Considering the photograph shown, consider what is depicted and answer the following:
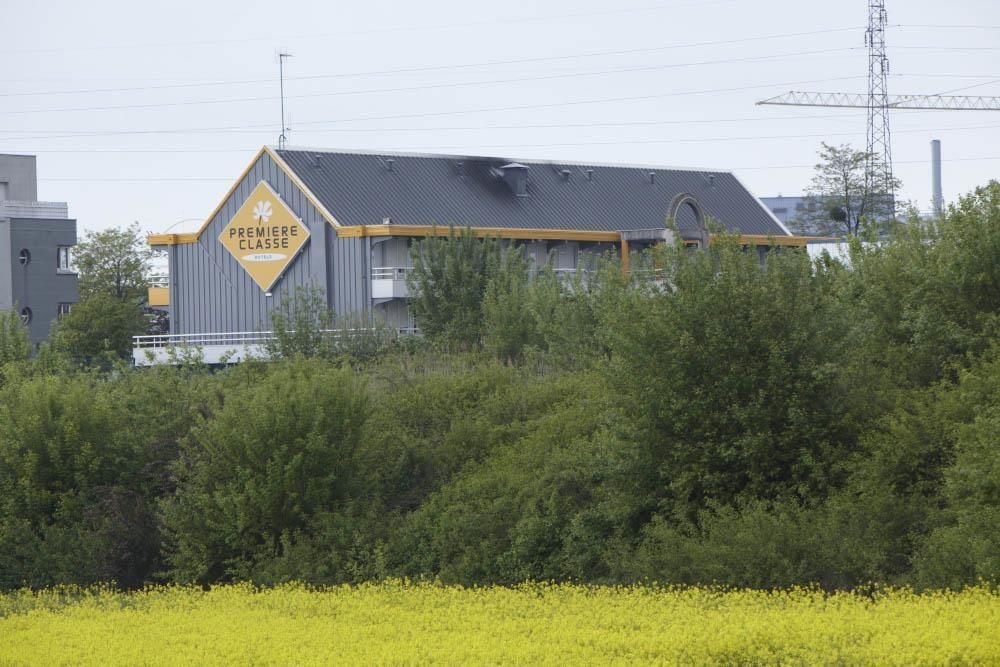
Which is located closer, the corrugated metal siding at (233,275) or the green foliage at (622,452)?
the green foliage at (622,452)

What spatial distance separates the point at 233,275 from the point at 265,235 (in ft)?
9.90

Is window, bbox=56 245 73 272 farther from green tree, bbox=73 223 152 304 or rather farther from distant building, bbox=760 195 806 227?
distant building, bbox=760 195 806 227

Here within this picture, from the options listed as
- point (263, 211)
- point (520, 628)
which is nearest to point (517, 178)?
point (263, 211)

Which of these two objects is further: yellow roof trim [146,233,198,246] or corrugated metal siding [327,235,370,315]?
yellow roof trim [146,233,198,246]

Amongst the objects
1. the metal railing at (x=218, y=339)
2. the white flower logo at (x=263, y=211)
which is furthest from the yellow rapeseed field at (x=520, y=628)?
the white flower logo at (x=263, y=211)

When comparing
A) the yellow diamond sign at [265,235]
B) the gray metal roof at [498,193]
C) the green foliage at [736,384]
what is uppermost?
the gray metal roof at [498,193]

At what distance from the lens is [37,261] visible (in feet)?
252

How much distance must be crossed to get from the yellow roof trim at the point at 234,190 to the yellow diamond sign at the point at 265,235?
3.32 feet

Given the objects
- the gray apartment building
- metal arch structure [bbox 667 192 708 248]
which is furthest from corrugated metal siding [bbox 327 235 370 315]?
metal arch structure [bbox 667 192 708 248]

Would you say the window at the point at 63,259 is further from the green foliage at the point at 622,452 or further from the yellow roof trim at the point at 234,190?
the green foliage at the point at 622,452

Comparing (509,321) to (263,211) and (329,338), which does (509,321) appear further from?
(263,211)

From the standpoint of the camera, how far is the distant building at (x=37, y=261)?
2970 inches

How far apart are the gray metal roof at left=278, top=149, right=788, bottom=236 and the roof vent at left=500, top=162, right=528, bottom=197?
10.4 inches

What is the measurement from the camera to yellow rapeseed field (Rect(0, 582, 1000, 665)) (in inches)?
661
